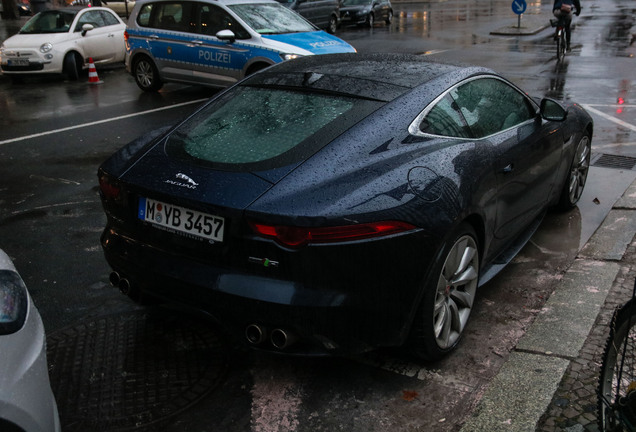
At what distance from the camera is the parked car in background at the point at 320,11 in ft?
78.2

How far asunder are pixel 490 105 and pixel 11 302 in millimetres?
3261

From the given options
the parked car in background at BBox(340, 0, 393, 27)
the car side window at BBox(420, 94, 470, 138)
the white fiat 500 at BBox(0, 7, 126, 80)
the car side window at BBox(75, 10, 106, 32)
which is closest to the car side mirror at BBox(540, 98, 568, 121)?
the car side window at BBox(420, 94, 470, 138)

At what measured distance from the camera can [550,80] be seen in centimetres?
1366

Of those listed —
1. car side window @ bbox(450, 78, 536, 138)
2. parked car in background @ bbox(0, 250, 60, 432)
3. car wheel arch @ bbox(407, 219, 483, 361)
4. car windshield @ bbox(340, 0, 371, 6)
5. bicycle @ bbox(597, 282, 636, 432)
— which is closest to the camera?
parked car in background @ bbox(0, 250, 60, 432)

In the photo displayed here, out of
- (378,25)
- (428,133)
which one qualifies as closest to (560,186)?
(428,133)

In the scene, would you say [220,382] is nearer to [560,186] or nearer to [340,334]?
[340,334]

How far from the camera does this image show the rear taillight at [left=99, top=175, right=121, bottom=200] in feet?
A: 12.8

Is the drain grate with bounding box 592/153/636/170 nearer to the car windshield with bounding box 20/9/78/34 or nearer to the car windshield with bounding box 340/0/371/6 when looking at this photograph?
the car windshield with bounding box 20/9/78/34

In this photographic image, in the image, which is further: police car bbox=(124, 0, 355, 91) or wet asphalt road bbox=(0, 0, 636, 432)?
police car bbox=(124, 0, 355, 91)

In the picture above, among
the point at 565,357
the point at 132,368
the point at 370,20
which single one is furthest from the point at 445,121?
the point at 370,20

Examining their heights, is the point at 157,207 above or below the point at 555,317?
above

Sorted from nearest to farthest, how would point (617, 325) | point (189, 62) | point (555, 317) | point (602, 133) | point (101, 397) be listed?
point (617, 325)
point (101, 397)
point (555, 317)
point (602, 133)
point (189, 62)

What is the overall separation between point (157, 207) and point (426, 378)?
1.64 meters

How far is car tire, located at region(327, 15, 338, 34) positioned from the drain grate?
18.7m
